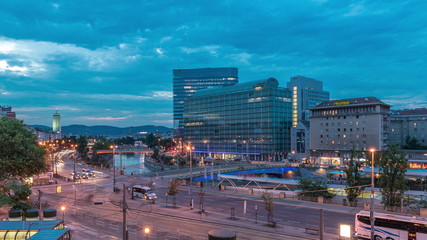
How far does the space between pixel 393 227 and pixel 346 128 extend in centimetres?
10686

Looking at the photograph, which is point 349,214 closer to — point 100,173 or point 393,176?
point 393,176

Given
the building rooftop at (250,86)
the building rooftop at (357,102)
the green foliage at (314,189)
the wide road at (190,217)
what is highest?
the building rooftop at (250,86)

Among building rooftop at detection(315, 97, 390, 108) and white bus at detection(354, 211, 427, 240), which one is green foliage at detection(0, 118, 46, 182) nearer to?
white bus at detection(354, 211, 427, 240)

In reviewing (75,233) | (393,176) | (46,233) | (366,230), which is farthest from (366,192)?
(46,233)

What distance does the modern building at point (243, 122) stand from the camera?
497ft

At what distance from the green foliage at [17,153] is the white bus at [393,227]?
140ft

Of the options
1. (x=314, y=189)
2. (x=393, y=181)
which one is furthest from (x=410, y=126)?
(x=393, y=181)

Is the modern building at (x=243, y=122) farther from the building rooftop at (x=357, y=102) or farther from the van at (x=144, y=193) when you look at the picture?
the van at (x=144, y=193)

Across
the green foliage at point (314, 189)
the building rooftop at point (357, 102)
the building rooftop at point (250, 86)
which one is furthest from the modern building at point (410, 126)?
the green foliage at point (314, 189)

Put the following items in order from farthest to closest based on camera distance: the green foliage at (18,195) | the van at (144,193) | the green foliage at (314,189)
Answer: the van at (144,193)
the green foliage at (314,189)
the green foliage at (18,195)

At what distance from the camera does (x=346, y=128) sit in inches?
5113

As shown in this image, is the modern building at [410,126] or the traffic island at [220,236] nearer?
the traffic island at [220,236]

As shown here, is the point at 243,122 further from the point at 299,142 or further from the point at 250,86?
the point at 299,142

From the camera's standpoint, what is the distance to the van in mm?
52263
